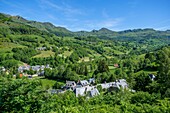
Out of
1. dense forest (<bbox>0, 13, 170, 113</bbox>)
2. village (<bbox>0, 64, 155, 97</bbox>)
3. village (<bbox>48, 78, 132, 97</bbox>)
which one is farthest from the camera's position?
village (<bbox>0, 64, 155, 97</bbox>)

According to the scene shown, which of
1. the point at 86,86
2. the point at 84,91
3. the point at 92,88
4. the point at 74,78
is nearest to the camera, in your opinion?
the point at 84,91

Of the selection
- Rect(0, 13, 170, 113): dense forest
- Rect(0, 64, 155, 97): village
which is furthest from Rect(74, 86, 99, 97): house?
Rect(0, 13, 170, 113): dense forest

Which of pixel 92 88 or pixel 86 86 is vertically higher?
pixel 92 88

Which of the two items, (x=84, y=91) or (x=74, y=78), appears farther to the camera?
(x=74, y=78)

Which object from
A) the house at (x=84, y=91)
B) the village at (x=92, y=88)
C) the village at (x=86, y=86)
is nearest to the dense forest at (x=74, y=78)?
the village at (x=86, y=86)

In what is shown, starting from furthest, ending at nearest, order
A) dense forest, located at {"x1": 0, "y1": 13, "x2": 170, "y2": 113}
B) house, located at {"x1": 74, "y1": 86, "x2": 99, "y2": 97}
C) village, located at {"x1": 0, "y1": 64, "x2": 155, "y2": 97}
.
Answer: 1. village, located at {"x1": 0, "y1": 64, "x2": 155, "y2": 97}
2. house, located at {"x1": 74, "y1": 86, "x2": 99, "y2": 97}
3. dense forest, located at {"x1": 0, "y1": 13, "x2": 170, "y2": 113}

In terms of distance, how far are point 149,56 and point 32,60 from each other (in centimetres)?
7301

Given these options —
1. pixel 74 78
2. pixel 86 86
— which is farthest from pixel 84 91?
pixel 74 78

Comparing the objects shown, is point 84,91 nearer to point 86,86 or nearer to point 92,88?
point 92,88

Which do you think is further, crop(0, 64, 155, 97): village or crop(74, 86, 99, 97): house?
crop(0, 64, 155, 97): village

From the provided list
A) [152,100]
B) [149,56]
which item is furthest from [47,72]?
[152,100]

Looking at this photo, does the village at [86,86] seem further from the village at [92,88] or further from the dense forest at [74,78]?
the dense forest at [74,78]

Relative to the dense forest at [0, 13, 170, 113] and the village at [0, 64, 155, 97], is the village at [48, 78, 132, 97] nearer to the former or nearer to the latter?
the village at [0, 64, 155, 97]

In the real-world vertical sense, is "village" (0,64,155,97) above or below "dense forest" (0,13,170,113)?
below
